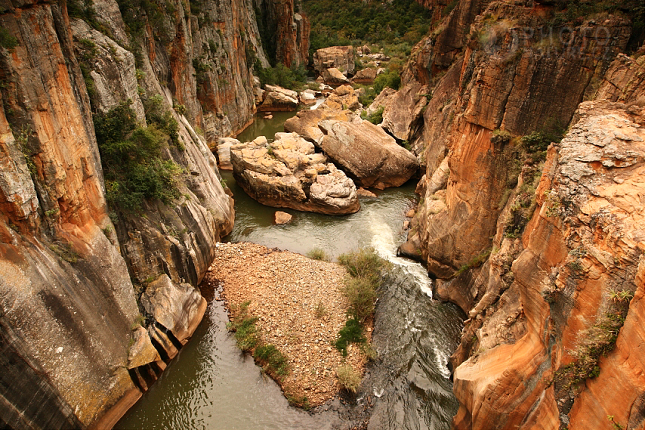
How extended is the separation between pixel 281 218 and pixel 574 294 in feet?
49.4

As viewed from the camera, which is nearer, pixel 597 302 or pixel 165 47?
pixel 597 302

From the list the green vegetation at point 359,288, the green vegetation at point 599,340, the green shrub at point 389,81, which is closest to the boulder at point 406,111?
the green shrub at point 389,81

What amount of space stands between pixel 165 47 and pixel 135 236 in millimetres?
12082

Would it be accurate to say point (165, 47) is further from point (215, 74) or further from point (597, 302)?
point (597, 302)

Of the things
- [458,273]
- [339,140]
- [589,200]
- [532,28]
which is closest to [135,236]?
[458,273]

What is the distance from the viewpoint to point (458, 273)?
45.9ft

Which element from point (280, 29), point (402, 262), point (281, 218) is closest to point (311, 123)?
point (281, 218)

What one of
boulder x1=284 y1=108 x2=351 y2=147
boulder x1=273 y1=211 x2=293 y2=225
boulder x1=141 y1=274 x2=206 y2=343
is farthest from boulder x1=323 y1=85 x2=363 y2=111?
boulder x1=141 y1=274 x2=206 y2=343

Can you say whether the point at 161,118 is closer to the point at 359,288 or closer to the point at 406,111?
the point at 359,288

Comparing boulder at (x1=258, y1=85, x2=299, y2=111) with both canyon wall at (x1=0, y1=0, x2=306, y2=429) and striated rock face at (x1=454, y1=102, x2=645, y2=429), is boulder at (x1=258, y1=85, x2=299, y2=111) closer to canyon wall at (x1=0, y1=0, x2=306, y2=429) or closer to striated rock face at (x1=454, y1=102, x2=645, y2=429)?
canyon wall at (x1=0, y1=0, x2=306, y2=429)

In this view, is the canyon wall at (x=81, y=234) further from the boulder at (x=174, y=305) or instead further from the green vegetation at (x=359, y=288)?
the green vegetation at (x=359, y=288)

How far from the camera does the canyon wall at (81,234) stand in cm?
831

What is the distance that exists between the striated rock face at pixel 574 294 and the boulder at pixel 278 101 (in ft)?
109

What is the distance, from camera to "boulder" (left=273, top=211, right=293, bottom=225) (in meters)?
20.0
